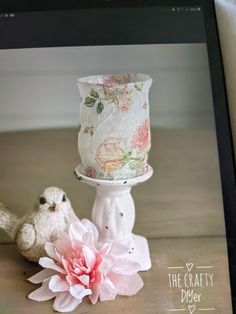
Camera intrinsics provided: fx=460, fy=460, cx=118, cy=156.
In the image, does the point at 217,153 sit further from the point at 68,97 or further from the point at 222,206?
the point at 68,97

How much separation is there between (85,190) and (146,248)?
0.09 m

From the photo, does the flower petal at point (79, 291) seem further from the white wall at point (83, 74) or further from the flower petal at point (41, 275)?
the white wall at point (83, 74)

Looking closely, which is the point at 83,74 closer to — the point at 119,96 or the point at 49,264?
the point at 119,96

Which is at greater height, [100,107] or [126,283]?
[100,107]

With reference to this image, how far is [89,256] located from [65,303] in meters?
0.05

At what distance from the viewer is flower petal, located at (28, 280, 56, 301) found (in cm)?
43

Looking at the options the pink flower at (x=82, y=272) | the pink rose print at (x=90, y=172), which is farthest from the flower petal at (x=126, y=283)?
the pink rose print at (x=90, y=172)

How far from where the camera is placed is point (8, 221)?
0.49 metres

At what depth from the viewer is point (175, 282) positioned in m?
0.44

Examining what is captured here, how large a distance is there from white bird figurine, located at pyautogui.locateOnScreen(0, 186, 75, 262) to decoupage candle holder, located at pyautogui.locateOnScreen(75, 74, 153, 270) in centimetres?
3

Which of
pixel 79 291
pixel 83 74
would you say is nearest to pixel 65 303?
pixel 79 291

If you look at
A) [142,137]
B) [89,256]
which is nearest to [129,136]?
[142,137]

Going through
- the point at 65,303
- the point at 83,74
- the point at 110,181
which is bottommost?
the point at 65,303

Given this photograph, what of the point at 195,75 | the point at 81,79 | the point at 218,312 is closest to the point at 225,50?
the point at 195,75
